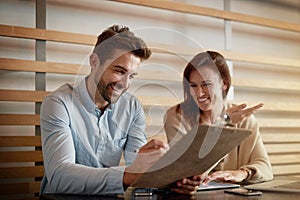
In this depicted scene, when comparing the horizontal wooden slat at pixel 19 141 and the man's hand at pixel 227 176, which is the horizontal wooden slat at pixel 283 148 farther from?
the horizontal wooden slat at pixel 19 141

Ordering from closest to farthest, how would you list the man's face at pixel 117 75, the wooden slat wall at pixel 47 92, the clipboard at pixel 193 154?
the clipboard at pixel 193 154 → the man's face at pixel 117 75 → the wooden slat wall at pixel 47 92

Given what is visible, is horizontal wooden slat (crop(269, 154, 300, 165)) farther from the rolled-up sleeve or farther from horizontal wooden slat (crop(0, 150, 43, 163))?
the rolled-up sleeve

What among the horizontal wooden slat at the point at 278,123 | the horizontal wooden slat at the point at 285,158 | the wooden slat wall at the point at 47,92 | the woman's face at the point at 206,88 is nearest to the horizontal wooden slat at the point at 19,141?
the wooden slat wall at the point at 47,92

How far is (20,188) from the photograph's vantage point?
1.71 metres

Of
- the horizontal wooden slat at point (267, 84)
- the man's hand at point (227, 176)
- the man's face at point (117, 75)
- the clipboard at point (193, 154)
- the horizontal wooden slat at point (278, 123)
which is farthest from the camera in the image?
the horizontal wooden slat at point (278, 123)

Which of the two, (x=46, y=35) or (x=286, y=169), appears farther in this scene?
(x=286, y=169)

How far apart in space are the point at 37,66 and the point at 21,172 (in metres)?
0.42

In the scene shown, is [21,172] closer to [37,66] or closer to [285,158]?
[37,66]

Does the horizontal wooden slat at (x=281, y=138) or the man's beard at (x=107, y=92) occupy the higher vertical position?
the man's beard at (x=107, y=92)

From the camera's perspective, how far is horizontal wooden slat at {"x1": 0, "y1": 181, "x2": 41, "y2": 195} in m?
1.69

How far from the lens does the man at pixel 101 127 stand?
1.14m

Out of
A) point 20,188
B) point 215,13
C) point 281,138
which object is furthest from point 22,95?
point 281,138

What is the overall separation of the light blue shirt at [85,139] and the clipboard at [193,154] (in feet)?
0.38

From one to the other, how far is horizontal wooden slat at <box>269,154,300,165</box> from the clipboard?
4.87 ft
